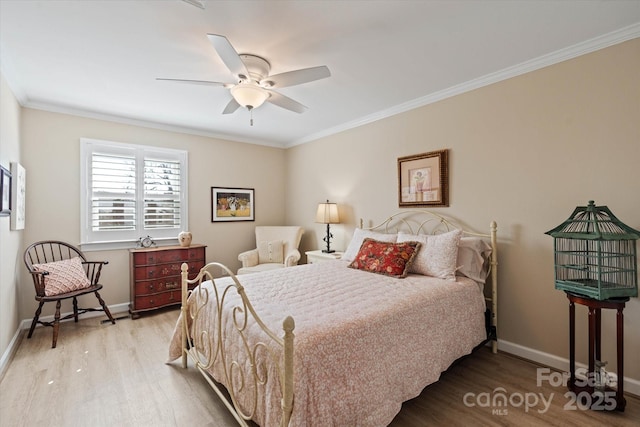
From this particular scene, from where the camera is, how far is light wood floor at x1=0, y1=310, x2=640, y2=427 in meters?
1.88

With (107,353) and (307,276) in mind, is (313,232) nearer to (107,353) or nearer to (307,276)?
(307,276)

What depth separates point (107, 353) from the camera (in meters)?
2.79

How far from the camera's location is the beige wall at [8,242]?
2525 millimetres

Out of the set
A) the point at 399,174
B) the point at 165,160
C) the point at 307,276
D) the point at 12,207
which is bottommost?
the point at 307,276

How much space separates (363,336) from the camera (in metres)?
1.61

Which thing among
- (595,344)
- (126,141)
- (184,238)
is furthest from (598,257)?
(126,141)

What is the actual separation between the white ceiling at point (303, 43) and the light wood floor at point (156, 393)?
255cm

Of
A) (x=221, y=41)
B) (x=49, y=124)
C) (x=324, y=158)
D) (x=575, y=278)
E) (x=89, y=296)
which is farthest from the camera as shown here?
(x=324, y=158)

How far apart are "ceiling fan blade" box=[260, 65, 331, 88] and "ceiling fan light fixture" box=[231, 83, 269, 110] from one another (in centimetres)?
9

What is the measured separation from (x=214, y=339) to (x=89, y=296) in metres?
2.80

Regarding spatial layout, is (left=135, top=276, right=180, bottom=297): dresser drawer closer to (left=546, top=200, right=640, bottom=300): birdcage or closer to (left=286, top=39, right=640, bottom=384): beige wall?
(left=286, top=39, right=640, bottom=384): beige wall

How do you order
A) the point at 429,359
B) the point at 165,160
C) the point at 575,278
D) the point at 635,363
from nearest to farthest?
the point at 429,359, the point at 635,363, the point at 575,278, the point at 165,160

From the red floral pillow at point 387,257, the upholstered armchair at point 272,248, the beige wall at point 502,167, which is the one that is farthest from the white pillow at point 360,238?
the upholstered armchair at point 272,248

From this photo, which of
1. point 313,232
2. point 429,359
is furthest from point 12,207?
point 429,359
